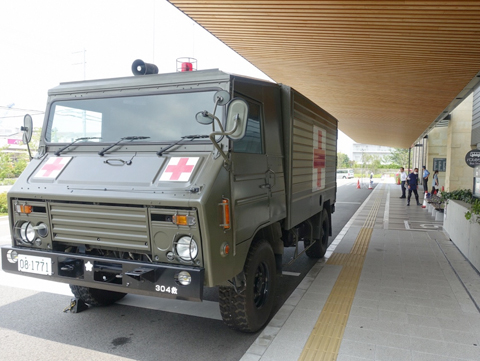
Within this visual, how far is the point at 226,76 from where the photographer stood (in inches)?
132

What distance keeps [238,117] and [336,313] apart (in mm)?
2651

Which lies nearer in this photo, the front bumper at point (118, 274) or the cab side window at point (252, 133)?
the front bumper at point (118, 274)

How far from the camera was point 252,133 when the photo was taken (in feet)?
12.2

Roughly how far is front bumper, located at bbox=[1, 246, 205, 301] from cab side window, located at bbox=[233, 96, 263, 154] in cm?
124

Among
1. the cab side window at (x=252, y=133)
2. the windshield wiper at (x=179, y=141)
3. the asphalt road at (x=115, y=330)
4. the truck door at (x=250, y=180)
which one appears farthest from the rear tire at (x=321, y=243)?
the windshield wiper at (x=179, y=141)

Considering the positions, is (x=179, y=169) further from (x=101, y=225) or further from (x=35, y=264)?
(x=35, y=264)

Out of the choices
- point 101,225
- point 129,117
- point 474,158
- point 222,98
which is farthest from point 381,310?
point 474,158

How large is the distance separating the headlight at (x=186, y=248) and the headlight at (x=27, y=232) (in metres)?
1.53

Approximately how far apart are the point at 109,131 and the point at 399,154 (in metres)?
61.7

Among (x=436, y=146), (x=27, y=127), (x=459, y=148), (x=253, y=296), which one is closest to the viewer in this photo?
(x=253, y=296)

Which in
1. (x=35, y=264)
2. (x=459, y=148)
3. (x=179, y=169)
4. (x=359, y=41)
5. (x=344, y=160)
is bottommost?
(x=344, y=160)

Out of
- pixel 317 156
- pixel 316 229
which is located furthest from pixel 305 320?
pixel 317 156

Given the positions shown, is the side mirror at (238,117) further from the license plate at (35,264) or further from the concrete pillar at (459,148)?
the concrete pillar at (459,148)

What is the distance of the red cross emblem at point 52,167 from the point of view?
3527 millimetres
